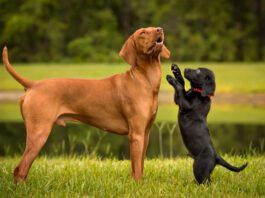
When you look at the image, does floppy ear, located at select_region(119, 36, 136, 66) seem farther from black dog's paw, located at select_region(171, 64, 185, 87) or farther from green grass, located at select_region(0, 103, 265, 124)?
green grass, located at select_region(0, 103, 265, 124)

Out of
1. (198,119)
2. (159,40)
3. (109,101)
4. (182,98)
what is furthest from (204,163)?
(159,40)

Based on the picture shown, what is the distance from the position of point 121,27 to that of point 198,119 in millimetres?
29821

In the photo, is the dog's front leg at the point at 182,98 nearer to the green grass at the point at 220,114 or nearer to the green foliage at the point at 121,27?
the green grass at the point at 220,114

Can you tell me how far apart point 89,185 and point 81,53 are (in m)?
25.6

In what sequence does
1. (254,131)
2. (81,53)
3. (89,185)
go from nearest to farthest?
1. (89,185)
2. (254,131)
3. (81,53)

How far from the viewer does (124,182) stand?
4.87 meters

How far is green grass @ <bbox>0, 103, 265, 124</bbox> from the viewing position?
43.7 ft

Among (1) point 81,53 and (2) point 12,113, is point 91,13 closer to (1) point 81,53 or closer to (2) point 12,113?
(1) point 81,53

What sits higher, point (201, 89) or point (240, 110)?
point (201, 89)

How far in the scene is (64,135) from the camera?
12055 mm

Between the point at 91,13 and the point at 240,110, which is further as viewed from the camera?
the point at 91,13

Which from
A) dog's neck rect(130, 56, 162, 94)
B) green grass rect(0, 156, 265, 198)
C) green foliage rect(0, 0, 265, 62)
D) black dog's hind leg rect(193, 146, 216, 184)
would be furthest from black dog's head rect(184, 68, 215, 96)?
green foliage rect(0, 0, 265, 62)

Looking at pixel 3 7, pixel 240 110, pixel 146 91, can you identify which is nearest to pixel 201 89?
pixel 146 91

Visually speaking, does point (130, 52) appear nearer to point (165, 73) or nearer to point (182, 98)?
point (182, 98)
